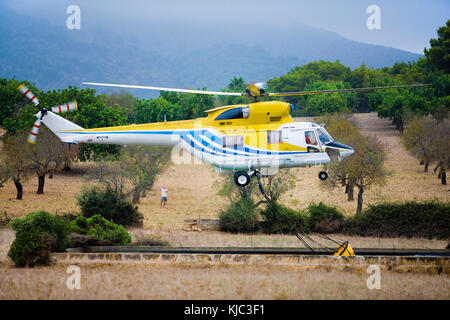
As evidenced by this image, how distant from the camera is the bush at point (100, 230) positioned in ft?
101

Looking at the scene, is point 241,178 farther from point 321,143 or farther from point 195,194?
point 195,194

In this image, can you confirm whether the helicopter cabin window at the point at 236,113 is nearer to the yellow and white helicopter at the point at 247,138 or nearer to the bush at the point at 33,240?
the yellow and white helicopter at the point at 247,138

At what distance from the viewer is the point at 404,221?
132 ft

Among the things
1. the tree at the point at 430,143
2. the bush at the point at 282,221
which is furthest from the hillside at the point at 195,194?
the bush at the point at 282,221

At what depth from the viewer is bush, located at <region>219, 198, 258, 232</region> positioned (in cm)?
4103

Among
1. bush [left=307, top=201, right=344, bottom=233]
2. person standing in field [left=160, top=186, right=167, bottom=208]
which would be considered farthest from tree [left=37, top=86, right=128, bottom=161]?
bush [left=307, top=201, right=344, bottom=233]

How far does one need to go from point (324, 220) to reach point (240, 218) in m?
6.86

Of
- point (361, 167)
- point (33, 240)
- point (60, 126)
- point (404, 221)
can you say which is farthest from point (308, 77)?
point (33, 240)

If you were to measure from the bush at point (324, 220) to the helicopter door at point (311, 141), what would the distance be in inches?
663

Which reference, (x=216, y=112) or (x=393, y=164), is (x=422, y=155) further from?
(x=216, y=112)

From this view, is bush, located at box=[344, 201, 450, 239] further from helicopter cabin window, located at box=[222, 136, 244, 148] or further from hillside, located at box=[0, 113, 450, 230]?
helicopter cabin window, located at box=[222, 136, 244, 148]

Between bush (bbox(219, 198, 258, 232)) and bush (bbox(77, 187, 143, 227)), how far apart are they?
7102 millimetres

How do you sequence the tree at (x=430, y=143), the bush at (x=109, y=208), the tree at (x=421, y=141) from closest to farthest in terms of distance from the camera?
the bush at (x=109, y=208) < the tree at (x=430, y=143) < the tree at (x=421, y=141)

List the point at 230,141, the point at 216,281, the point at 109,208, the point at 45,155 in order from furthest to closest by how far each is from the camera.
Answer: the point at 45,155, the point at 109,208, the point at 230,141, the point at 216,281
